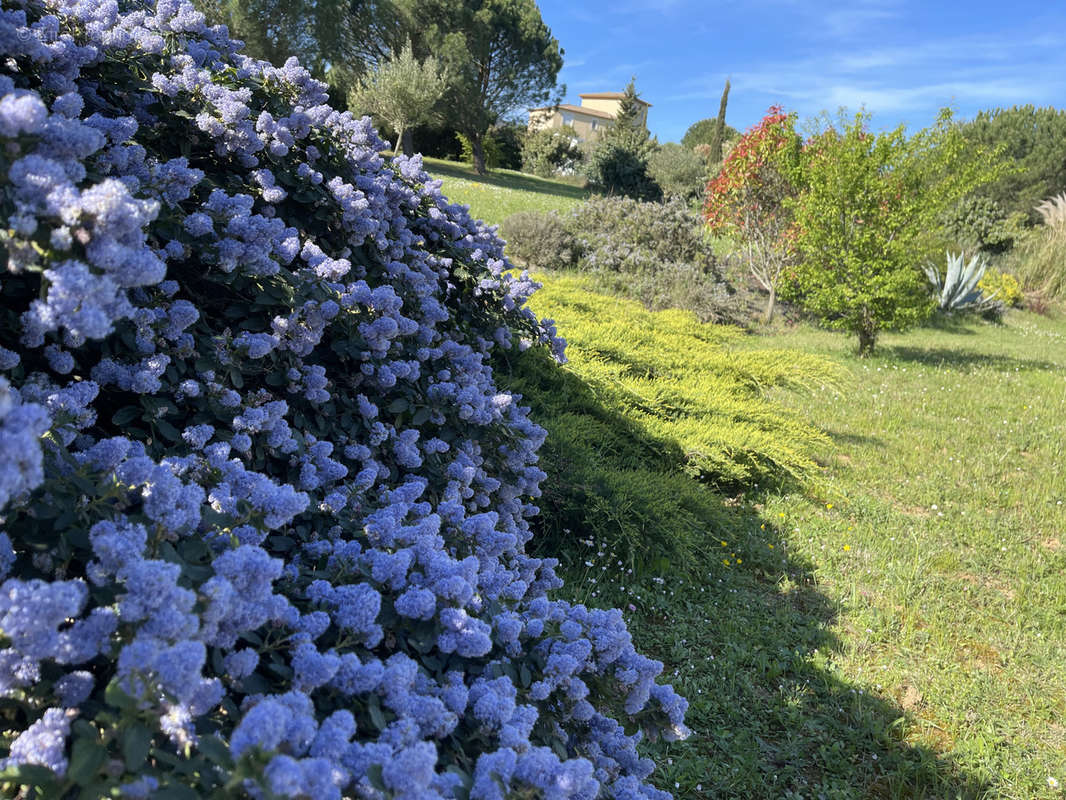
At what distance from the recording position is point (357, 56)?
1177 inches

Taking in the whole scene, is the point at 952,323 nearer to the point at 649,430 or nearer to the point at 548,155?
the point at 649,430

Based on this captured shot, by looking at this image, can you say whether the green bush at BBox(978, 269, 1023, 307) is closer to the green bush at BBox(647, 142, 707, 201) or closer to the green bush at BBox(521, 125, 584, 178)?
the green bush at BBox(647, 142, 707, 201)

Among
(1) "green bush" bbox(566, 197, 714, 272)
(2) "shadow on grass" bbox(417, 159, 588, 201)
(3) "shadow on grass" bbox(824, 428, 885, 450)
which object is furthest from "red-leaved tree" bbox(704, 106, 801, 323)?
(2) "shadow on grass" bbox(417, 159, 588, 201)

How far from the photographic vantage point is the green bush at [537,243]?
1075cm

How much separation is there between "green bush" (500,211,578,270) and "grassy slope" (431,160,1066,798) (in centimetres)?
599

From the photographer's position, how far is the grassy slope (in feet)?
8.16

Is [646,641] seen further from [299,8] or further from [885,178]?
[299,8]

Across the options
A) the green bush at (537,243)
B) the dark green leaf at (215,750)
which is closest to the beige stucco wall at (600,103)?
the green bush at (537,243)

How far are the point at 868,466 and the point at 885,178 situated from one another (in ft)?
17.5

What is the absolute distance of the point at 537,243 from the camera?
10.8 m

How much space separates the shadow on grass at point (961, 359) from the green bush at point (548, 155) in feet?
89.5

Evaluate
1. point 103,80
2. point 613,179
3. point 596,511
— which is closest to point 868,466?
point 596,511

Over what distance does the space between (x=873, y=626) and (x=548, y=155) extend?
3455 centimetres

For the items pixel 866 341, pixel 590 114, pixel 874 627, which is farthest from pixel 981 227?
pixel 590 114
